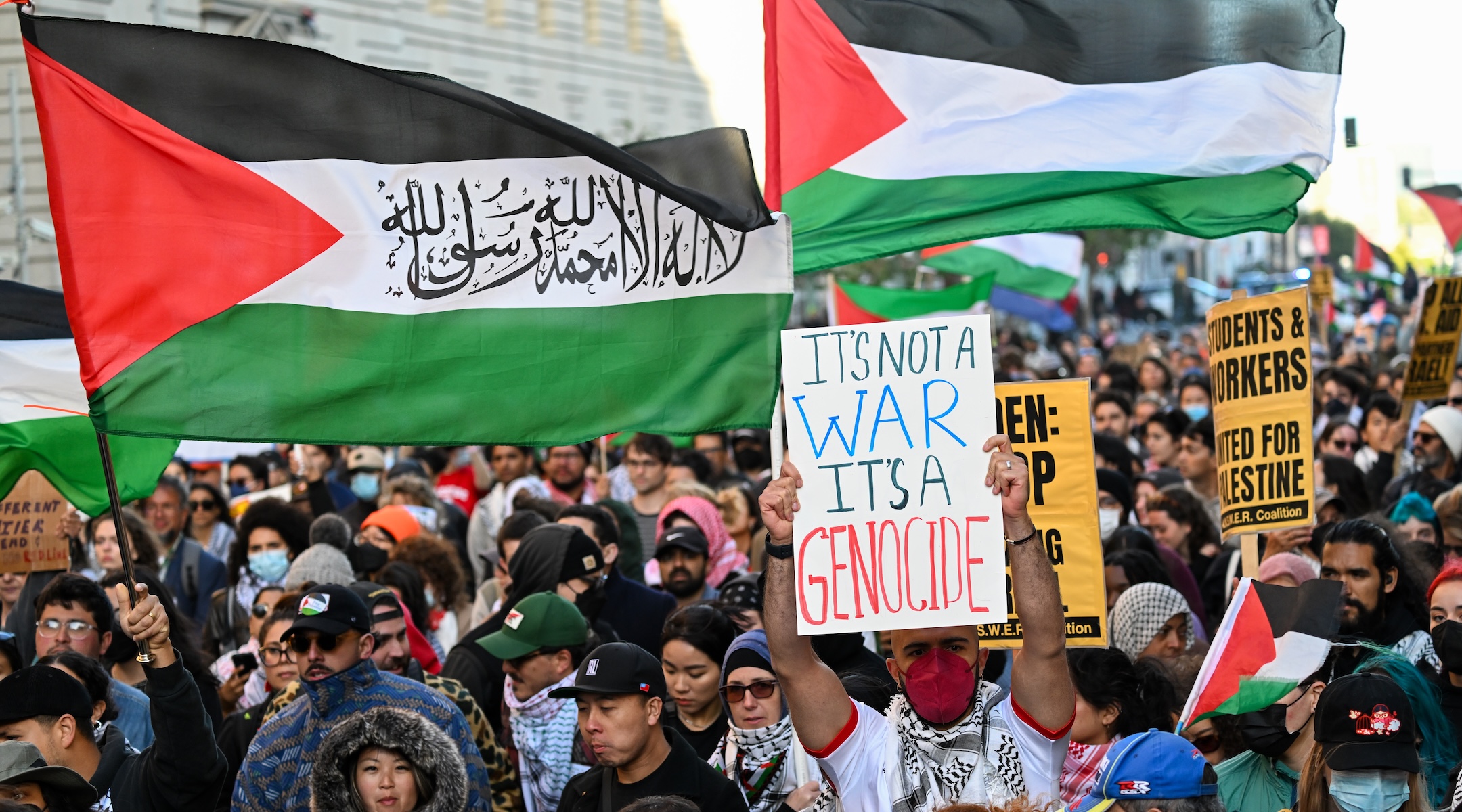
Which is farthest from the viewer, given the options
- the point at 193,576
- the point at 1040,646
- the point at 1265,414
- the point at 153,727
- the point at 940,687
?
the point at 193,576

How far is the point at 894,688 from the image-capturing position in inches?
215

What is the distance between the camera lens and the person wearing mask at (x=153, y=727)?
4.68m

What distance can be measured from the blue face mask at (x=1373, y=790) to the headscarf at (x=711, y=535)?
475 centimetres

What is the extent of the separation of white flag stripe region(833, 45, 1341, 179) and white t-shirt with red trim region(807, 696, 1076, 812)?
2792mm

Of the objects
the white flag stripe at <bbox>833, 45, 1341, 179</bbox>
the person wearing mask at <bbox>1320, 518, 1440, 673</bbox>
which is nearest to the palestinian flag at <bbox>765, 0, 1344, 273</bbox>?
the white flag stripe at <bbox>833, 45, 1341, 179</bbox>

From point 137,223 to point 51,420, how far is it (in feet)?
5.65

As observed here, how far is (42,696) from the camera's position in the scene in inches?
196

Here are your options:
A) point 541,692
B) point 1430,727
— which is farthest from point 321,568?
point 1430,727

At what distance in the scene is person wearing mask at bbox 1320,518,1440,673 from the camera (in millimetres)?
6207

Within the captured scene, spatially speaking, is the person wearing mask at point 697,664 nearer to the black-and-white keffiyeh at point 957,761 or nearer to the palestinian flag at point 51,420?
the black-and-white keffiyeh at point 957,761

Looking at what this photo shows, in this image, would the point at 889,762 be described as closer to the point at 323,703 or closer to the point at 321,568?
the point at 323,703

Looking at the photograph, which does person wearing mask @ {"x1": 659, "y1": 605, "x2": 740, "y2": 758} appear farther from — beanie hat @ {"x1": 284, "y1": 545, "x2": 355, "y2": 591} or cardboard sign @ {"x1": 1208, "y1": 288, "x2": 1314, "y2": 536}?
cardboard sign @ {"x1": 1208, "y1": 288, "x2": 1314, "y2": 536}

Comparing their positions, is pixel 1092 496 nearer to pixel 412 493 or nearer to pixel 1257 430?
pixel 1257 430

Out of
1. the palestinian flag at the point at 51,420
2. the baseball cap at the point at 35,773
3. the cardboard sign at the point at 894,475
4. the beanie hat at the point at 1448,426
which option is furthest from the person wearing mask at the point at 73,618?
the beanie hat at the point at 1448,426
